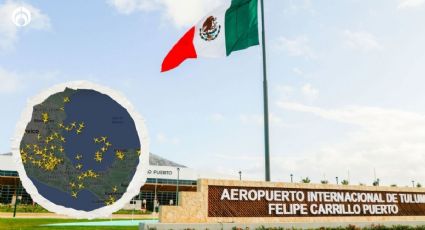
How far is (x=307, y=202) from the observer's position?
19.0 m

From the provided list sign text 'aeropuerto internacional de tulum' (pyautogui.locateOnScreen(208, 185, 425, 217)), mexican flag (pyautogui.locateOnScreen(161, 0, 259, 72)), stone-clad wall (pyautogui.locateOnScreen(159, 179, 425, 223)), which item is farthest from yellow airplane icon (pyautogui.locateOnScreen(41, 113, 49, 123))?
mexican flag (pyautogui.locateOnScreen(161, 0, 259, 72))

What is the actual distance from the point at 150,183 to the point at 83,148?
221ft

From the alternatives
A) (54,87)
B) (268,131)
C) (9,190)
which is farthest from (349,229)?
(9,190)

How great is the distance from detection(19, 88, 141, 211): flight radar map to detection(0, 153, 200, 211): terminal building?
2267 inches

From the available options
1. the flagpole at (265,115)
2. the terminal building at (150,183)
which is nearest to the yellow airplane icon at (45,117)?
the flagpole at (265,115)

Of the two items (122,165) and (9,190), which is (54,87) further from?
(9,190)

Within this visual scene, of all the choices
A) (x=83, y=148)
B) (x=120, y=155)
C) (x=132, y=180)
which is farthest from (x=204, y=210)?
(x=132, y=180)

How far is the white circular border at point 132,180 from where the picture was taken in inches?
305

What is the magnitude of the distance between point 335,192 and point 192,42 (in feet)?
34.1

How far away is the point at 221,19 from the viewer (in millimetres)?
18375

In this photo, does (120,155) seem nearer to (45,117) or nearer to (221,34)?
(45,117)

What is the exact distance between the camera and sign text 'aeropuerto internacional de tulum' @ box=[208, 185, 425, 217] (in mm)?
17188

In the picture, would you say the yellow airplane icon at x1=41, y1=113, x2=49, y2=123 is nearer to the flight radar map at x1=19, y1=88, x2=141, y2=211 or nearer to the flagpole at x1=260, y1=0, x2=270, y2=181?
the flight radar map at x1=19, y1=88, x2=141, y2=211

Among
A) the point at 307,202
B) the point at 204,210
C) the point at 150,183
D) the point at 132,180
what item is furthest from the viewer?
the point at 150,183
